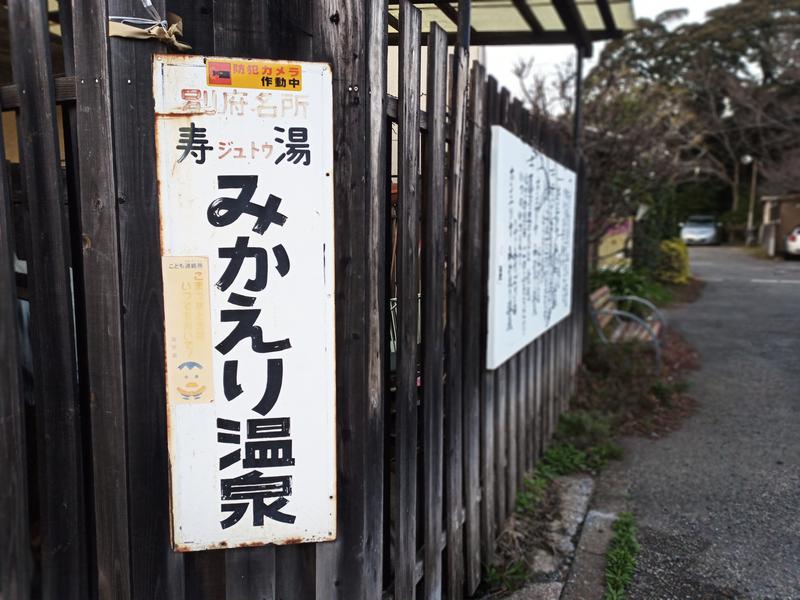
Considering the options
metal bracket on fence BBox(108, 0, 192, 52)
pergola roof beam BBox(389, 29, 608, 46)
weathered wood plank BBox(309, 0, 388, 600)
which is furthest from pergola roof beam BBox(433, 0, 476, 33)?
pergola roof beam BBox(389, 29, 608, 46)

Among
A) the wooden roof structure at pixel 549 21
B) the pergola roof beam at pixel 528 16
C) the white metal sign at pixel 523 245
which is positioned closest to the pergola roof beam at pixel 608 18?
the wooden roof structure at pixel 549 21

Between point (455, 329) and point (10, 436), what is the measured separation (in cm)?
176

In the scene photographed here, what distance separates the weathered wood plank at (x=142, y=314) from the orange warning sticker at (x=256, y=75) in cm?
16

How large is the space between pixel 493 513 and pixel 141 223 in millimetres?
2453

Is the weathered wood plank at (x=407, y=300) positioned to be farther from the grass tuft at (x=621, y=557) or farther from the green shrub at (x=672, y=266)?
the green shrub at (x=672, y=266)

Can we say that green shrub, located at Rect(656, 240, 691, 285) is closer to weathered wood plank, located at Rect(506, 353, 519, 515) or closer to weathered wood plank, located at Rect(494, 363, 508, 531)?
weathered wood plank, located at Rect(506, 353, 519, 515)

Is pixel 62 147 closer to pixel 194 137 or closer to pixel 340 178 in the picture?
pixel 194 137

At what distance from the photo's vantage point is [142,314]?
6.66ft

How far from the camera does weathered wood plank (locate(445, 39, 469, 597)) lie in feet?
9.36

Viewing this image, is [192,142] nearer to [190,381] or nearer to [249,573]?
[190,381]

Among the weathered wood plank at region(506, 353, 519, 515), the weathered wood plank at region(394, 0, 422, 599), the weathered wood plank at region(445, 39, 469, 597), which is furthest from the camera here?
the weathered wood plank at region(506, 353, 519, 515)

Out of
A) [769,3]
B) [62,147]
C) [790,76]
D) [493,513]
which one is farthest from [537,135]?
[769,3]

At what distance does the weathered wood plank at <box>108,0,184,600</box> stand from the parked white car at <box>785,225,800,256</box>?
23638 mm

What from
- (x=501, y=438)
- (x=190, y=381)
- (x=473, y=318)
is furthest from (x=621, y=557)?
(x=190, y=381)
